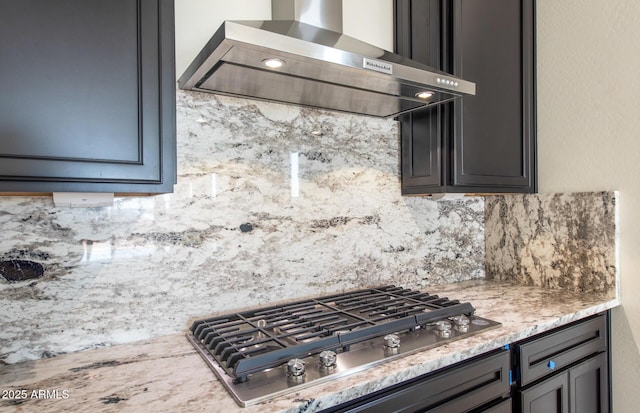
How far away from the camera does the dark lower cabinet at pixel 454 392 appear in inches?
40.0

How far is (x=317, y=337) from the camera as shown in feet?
3.79

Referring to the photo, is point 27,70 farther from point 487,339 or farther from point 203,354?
point 487,339

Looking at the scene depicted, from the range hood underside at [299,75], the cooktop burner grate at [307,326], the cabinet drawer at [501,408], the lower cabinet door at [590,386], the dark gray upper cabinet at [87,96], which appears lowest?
the lower cabinet door at [590,386]

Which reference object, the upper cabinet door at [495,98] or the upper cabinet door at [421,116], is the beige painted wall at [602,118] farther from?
the upper cabinet door at [421,116]

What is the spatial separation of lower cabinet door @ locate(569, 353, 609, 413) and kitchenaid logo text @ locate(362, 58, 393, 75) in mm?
1415

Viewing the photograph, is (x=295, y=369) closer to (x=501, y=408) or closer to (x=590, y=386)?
(x=501, y=408)

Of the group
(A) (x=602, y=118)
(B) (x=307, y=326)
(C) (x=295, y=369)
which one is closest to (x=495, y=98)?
(A) (x=602, y=118)

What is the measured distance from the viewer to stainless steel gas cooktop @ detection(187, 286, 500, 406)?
961 millimetres

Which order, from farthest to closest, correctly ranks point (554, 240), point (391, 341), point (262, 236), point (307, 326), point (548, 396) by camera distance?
point (554, 240)
point (262, 236)
point (548, 396)
point (307, 326)
point (391, 341)

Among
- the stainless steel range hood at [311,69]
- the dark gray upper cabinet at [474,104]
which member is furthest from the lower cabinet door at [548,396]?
the stainless steel range hood at [311,69]

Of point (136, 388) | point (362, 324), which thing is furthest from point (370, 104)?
point (136, 388)

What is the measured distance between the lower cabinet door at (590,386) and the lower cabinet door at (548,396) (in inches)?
2.0

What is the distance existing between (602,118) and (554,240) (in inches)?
24.5

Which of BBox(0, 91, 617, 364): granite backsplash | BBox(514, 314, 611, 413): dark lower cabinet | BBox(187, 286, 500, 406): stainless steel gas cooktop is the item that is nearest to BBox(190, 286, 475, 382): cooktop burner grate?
BBox(187, 286, 500, 406): stainless steel gas cooktop
